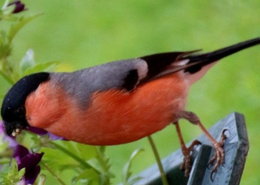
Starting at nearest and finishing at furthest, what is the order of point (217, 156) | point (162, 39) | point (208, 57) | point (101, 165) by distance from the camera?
1. point (217, 156)
2. point (101, 165)
3. point (208, 57)
4. point (162, 39)

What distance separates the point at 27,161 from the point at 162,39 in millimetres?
2795

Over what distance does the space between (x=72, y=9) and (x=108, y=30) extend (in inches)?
16.2

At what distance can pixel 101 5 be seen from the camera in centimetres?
510

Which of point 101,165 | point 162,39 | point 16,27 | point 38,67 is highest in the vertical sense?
point 16,27

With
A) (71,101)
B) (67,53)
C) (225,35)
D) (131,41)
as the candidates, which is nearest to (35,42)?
(67,53)

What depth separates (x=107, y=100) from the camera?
6.91 ft

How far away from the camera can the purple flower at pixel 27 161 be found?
1869mm

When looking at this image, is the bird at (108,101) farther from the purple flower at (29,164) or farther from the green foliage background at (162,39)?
the green foliage background at (162,39)

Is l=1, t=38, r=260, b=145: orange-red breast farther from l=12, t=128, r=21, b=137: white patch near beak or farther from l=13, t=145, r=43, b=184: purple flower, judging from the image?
l=13, t=145, r=43, b=184: purple flower

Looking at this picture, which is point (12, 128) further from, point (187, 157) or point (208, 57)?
point (208, 57)

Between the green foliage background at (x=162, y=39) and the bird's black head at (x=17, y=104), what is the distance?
1.87 m

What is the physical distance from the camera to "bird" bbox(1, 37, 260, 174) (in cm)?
206

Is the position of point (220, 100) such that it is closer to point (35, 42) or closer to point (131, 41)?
point (131, 41)

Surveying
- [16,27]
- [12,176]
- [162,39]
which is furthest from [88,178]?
[162,39]
